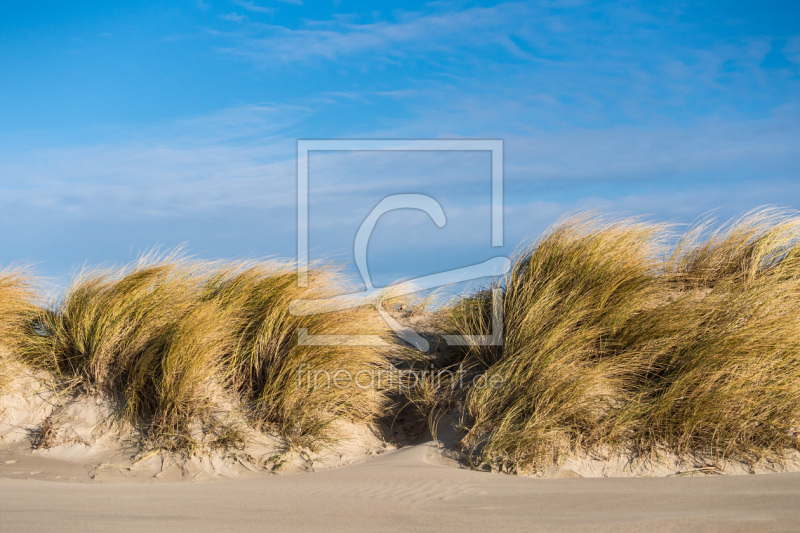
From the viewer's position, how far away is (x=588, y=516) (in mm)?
3865

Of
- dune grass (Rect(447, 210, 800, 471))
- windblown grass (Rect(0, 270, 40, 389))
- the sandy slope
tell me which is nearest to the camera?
the sandy slope

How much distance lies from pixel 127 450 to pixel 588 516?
3684 mm

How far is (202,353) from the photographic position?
18.1 ft

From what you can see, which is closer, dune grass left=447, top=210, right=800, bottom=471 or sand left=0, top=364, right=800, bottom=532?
sand left=0, top=364, right=800, bottom=532

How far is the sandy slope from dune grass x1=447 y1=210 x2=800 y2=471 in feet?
1.58

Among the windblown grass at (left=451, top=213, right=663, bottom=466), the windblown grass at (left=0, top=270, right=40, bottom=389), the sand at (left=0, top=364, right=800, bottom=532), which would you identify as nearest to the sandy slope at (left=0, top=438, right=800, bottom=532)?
the sand at (left=0, top=364, right=800, bottom=532)

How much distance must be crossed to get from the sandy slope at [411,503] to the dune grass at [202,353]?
2.52 feet

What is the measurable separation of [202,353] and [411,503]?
2358 millimetres

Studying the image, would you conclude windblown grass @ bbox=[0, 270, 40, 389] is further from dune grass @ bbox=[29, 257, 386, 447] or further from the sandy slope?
the sandy slope

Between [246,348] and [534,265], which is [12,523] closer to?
[246,348]

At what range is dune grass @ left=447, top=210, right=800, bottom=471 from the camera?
5.14 meters

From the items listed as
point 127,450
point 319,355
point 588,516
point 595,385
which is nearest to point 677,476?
point 595,385

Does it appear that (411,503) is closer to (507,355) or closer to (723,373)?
(507,355)

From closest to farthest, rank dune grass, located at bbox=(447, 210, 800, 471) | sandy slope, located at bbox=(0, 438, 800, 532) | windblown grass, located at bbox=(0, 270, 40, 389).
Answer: sandy slope, located at bbox=(0, 438, 800, 532), dune grass, located at bbox=(447, 210, 800, 471), windblown grass, located at bbox=(0, 270, 40, 389)
